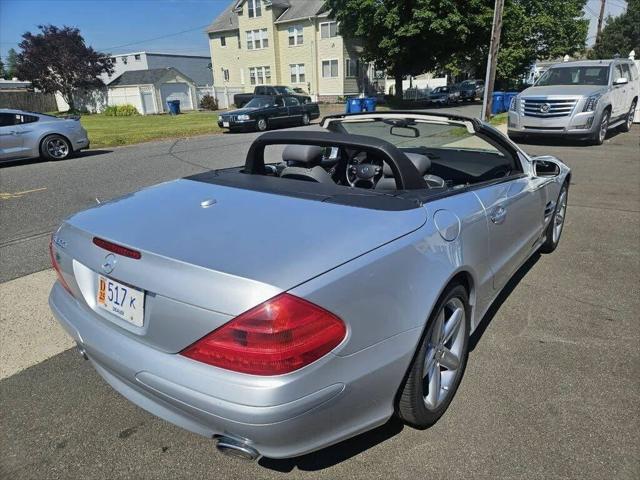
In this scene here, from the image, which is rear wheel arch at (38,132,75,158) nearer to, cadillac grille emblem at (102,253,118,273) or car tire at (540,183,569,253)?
cadillac grille emblem at (102,253,118,273)

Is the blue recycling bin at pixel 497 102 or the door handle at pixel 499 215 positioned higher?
the door handle at pixel 499 215

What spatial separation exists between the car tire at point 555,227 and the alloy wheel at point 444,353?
91.6 inches

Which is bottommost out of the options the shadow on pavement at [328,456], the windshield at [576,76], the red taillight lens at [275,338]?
the shadow on pavement at [328,456]

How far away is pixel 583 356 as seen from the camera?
9.57 ft

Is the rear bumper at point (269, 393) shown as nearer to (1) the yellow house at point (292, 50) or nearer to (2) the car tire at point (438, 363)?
(2) the car tire at point (438, 363)

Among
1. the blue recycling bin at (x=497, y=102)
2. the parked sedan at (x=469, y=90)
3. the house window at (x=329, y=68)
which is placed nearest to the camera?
the blue recycling bin at (x=497, y=102)

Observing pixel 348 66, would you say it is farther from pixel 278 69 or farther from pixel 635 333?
pixel 635 333

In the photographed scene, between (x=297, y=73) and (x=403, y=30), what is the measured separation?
12200 mm

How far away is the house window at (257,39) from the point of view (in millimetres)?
40875

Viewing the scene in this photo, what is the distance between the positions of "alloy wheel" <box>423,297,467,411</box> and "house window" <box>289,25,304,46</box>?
4069 centimetres

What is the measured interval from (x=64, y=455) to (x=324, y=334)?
1510mm

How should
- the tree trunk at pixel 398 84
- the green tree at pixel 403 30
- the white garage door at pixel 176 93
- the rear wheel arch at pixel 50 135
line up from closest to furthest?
1. the rear wheel arch at pixel 50 135
2. the green tree at pixel 403 30
3. the tree trunk at pixel 398 84
4. the white garage door at pixel 176 93

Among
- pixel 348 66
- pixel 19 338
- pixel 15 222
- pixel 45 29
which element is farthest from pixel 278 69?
pixel 19 338

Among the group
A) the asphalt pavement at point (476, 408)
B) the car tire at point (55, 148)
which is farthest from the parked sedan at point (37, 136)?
the asphalt pavement at point (476, 408)
